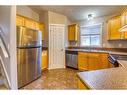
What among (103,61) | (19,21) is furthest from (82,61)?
(19,21)

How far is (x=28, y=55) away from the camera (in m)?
3.64

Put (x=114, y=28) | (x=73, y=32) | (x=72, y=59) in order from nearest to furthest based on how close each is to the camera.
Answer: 1. (x=114, y=28)
2. (x=72, y=59)
3. (x=73, y=32)

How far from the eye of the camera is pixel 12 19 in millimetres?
2658

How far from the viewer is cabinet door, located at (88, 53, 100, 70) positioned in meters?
4.62

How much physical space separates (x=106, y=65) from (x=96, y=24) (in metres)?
1.99

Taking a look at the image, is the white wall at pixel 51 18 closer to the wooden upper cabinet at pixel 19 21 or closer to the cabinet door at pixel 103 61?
the wooden upper cabinet at pixel 19 21

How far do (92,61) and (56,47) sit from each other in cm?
171

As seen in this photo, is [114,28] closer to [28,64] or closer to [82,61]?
[82,61]

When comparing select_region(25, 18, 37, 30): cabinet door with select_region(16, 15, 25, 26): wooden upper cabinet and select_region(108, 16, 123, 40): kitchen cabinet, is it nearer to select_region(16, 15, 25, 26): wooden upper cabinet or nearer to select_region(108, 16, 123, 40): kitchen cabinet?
select_region(16, 15, 25, 26): wooden upper cabinet

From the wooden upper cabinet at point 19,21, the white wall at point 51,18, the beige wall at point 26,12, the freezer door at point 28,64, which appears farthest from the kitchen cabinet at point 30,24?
the freezer door at point 28,64

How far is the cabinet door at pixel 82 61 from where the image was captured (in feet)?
16.6

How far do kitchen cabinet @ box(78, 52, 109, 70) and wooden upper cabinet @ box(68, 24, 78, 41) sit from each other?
1.06 meters

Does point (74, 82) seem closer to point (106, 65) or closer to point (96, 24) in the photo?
point (106, 65)

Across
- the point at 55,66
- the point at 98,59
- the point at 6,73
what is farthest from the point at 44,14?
the point at 6,73
